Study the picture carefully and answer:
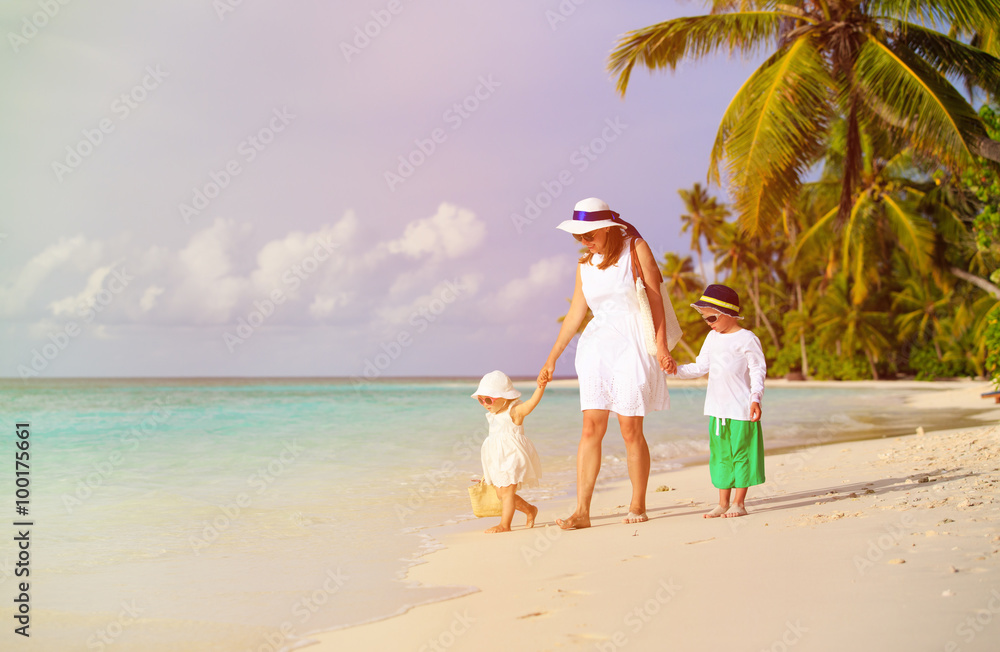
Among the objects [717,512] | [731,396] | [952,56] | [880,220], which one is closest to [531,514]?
[717,512]

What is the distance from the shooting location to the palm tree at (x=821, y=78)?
9.05 meters

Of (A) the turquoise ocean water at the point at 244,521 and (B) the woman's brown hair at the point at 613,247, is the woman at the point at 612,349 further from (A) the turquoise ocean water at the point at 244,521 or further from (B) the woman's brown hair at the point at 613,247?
(A) the turquoise ocean water at the point at 244,521

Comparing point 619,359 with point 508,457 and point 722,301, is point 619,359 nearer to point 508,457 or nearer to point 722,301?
point 722,301

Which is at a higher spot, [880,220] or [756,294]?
[880,220]

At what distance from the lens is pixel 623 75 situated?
1074 centimetres

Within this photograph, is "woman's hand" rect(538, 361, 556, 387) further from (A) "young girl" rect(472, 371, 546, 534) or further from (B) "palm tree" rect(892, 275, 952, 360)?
(B) "palm tree" rect(892, 275, 952, 360)

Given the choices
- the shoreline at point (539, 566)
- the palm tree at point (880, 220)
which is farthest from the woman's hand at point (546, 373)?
the palm tree at point (880, 220)

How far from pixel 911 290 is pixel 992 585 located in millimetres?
36714

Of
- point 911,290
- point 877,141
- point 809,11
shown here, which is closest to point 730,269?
point 911,290

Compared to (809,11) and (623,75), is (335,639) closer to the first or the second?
(623,75)

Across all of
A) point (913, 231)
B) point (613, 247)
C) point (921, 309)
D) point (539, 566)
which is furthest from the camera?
point (921, 309)

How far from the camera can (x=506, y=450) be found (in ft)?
14.5

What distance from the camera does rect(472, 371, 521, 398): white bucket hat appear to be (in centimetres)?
442

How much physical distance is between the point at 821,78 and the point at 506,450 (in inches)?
314
